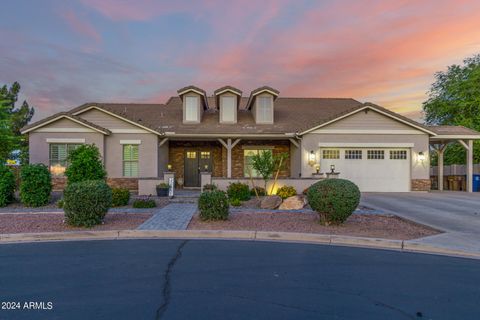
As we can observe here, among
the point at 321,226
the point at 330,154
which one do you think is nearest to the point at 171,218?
the point at 321,226

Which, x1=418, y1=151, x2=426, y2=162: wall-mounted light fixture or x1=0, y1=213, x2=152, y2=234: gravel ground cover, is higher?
x1=418, y1=151, x2=426, y2=162: wall-mounted light fixture

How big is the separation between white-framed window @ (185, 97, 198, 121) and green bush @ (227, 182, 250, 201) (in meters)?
6.81

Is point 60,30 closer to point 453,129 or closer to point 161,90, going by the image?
point 161,90

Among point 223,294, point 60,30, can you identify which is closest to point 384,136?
point 223,294

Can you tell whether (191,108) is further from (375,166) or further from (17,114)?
(17,114)

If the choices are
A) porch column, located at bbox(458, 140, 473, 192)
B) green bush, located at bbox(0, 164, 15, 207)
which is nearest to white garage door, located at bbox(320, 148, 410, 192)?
porch column, located at bbox(458, 140, 473, 192)

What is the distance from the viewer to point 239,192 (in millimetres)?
13719

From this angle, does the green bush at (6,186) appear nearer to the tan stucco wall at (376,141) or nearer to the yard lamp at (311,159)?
the tan stucco wall at (376,141)

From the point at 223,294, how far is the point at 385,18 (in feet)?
48.1

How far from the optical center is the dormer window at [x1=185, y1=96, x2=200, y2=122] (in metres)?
19.0

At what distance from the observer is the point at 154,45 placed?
55.5 feet

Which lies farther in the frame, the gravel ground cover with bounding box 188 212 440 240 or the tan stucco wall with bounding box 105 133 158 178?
the tan stucco wall with bounding box 105 133 158 178

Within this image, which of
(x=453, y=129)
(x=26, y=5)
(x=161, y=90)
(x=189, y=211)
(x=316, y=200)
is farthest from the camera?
(x=161, y=90)

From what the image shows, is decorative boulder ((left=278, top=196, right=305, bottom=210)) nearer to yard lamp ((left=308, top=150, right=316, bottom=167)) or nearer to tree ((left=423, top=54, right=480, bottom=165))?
yard lamp ((left=308, top=150, right=316, bottom=167))
